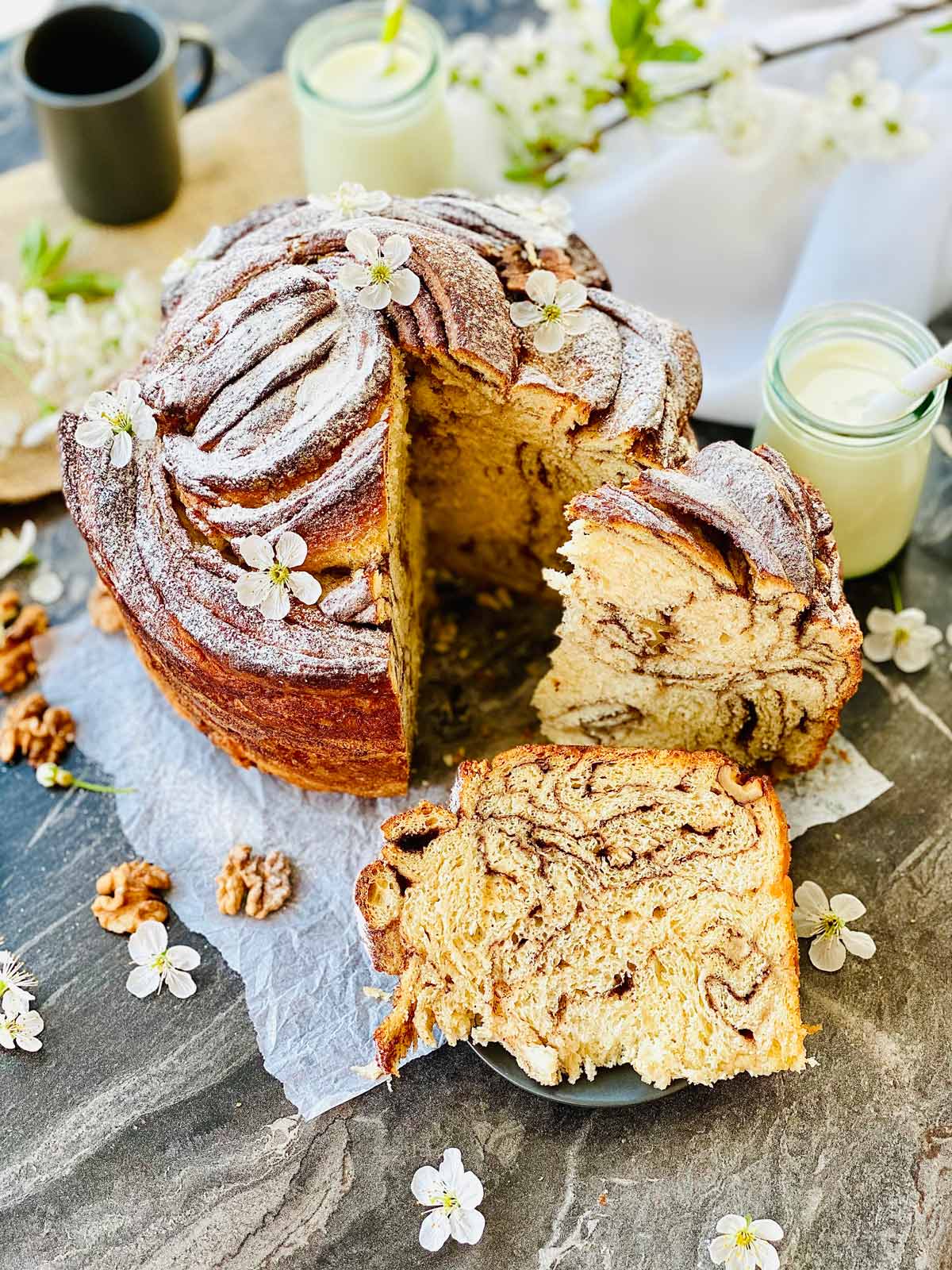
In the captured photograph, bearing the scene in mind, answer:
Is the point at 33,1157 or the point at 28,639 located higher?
the point at 28,639

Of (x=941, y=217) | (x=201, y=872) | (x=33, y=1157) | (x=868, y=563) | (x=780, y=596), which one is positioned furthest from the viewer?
(x=941, y=217)

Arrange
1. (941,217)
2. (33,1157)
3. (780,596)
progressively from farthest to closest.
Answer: (941,217), (33,1157), (780,596)

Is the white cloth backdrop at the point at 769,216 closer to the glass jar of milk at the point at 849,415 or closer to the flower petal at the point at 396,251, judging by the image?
the glass jar of milk at the point at 849,415

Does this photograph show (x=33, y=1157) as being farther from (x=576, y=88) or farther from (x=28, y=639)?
(x=576, y=88)

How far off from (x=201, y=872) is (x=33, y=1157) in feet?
2.57

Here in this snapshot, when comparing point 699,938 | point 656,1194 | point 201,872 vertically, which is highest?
point 699,938

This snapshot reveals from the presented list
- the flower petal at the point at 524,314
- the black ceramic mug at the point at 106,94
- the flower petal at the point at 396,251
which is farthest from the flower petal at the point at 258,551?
the black ceramic mug at the point at 106,94

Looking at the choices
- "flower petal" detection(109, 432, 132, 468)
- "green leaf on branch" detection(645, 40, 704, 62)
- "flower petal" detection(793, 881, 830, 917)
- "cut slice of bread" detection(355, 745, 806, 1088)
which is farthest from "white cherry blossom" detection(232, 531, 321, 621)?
"green leaf on branch" detection(645, 40, 704, 62)

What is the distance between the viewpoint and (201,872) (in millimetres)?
3484

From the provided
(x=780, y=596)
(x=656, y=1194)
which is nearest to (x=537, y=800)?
(x=780, y=596)

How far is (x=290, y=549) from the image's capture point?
2949 millimetres

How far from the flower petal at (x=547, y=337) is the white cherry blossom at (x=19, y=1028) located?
209 centimetres

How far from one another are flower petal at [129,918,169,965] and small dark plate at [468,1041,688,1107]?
88cm

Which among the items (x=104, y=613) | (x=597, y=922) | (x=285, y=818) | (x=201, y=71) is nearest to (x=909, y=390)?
(x=597, y=922)
